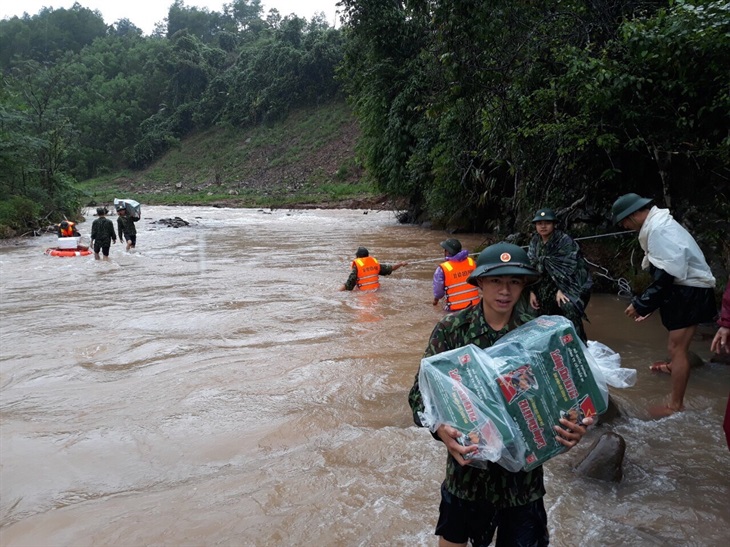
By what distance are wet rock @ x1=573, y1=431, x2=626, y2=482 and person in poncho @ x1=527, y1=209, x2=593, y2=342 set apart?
3.89 ft

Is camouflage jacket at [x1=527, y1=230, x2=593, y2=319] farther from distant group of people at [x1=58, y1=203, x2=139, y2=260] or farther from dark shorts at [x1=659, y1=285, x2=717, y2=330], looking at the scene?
distant group of people at [x1=58, y1=203, x2=139, y2=260]

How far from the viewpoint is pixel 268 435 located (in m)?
4.15

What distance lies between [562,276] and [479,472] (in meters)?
2.90

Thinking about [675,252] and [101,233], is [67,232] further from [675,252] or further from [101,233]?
[675,252]

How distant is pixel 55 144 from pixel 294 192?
2070cm

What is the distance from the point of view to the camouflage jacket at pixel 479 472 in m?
2.11

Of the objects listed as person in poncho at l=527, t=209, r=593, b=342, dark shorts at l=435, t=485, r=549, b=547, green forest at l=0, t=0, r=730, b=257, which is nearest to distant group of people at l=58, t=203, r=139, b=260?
green forest at l=0, t=0, r=730, b=257

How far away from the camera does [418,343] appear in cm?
653

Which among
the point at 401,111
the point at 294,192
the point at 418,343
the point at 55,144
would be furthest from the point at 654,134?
the point at 294,192

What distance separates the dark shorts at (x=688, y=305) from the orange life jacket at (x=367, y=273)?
557 cm

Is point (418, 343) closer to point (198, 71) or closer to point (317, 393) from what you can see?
point (317, 393)

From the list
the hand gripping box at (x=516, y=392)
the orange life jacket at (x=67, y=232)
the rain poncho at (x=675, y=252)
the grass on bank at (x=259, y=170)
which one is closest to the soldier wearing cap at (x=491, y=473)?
the hand gripping box at (x=516, y=392)

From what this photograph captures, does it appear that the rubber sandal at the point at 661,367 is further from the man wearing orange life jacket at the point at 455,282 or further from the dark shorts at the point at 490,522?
the dark shorts at the point at 490,522

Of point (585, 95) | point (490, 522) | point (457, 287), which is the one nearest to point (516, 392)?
point (490, 522)
